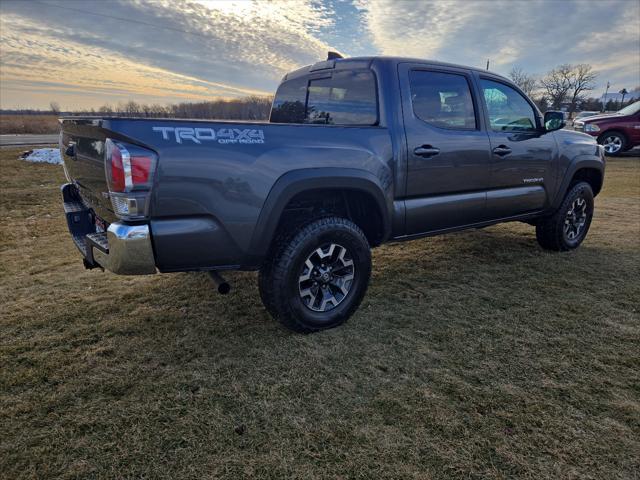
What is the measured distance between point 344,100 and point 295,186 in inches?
46.6

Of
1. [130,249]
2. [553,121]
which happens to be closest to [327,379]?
[130,249]

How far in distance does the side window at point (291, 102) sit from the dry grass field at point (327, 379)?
5.42 ft

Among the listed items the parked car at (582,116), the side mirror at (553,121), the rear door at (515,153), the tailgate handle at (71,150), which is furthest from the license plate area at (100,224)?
the parked car at (582,116)

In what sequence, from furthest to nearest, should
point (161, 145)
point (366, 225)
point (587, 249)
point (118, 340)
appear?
1. point (587, 249)
2. point (366, 225)
3. point (118, 340)
4. point (161, 145)

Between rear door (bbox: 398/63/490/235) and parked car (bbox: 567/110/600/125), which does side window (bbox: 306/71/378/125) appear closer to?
rear door (bbox: 398/63/490/235)

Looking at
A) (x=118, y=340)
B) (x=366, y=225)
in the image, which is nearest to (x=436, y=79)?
(x=366, y=225)

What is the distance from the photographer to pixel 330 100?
3.59m

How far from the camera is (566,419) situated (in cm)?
216

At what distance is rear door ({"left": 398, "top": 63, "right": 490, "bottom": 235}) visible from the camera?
326cm

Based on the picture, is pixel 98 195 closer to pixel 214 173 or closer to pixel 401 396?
pixel 214 173

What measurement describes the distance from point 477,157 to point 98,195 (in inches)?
120

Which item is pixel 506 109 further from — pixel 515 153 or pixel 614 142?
pixel 614 142

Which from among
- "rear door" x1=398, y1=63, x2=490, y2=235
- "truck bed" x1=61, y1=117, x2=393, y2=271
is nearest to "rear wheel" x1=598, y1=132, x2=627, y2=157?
"rear door" x1=398, y1=63, x2=490, y2=235

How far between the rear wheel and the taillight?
16.3m
